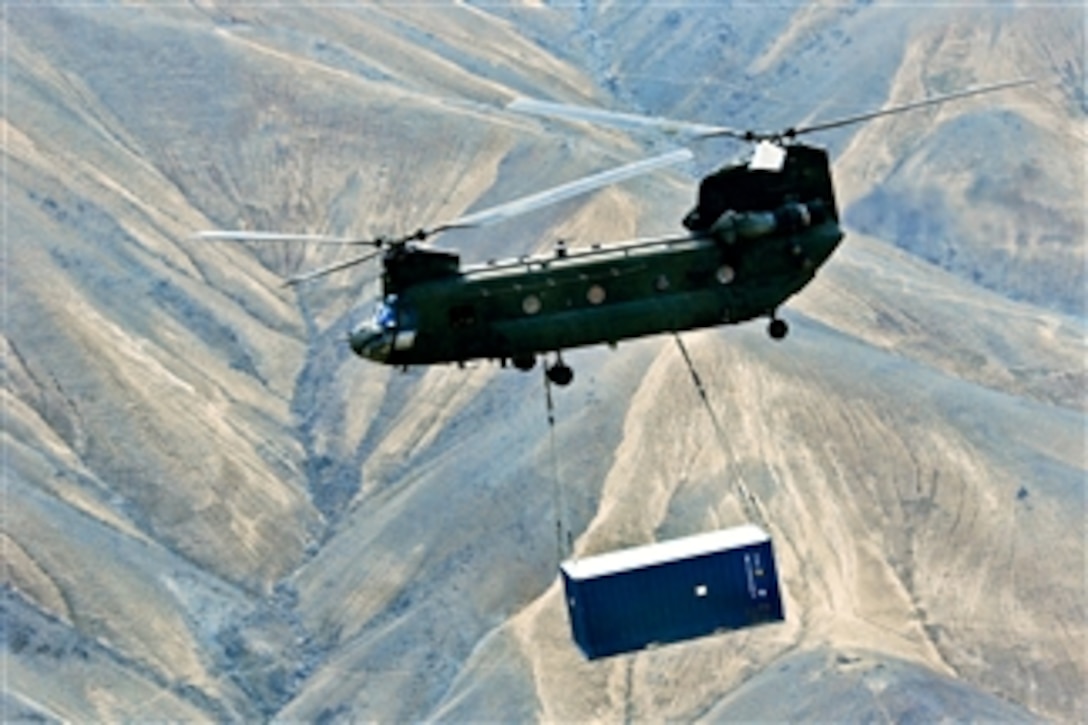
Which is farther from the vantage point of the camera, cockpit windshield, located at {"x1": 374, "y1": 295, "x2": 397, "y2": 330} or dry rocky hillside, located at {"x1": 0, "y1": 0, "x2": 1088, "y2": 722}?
dry rocky hillside, located at {"x1": 0, "y1": 0, "x2": 1088, "y2": 722}

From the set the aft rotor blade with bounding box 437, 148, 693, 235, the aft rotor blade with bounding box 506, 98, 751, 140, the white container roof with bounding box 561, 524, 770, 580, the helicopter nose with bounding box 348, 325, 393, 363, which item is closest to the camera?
the aft rotor blade with bounding box 437, 148, 693, 235

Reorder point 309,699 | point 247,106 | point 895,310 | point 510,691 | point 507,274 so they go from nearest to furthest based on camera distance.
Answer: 1. point 507,274
2. point 510,691
3. point 309,699
4. point 895,310
5. point 247,106

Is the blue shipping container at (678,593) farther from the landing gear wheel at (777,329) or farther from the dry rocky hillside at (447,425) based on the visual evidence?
the dry rocky hillside at (447,425)

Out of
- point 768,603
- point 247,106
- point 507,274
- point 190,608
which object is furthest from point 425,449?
point 507,274

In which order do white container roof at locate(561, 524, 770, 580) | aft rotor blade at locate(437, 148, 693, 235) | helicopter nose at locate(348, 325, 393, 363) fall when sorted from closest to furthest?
aft rotor blade at locate(437, 148, 693, 235), helicopter nose at locate(348, 325, 393, 363), white container roof at locate(561, 524, 770, 580)

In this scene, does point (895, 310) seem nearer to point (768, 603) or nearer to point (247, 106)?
point (247, 106)

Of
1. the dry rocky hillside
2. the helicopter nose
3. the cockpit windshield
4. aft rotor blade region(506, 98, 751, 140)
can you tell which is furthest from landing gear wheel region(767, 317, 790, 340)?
the dry rocky hillside

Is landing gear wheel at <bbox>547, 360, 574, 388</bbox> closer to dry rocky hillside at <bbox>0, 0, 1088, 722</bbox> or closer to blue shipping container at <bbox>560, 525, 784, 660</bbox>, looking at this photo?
blue shipping container at <bbox>560, 525, 784, 660</bbox>
